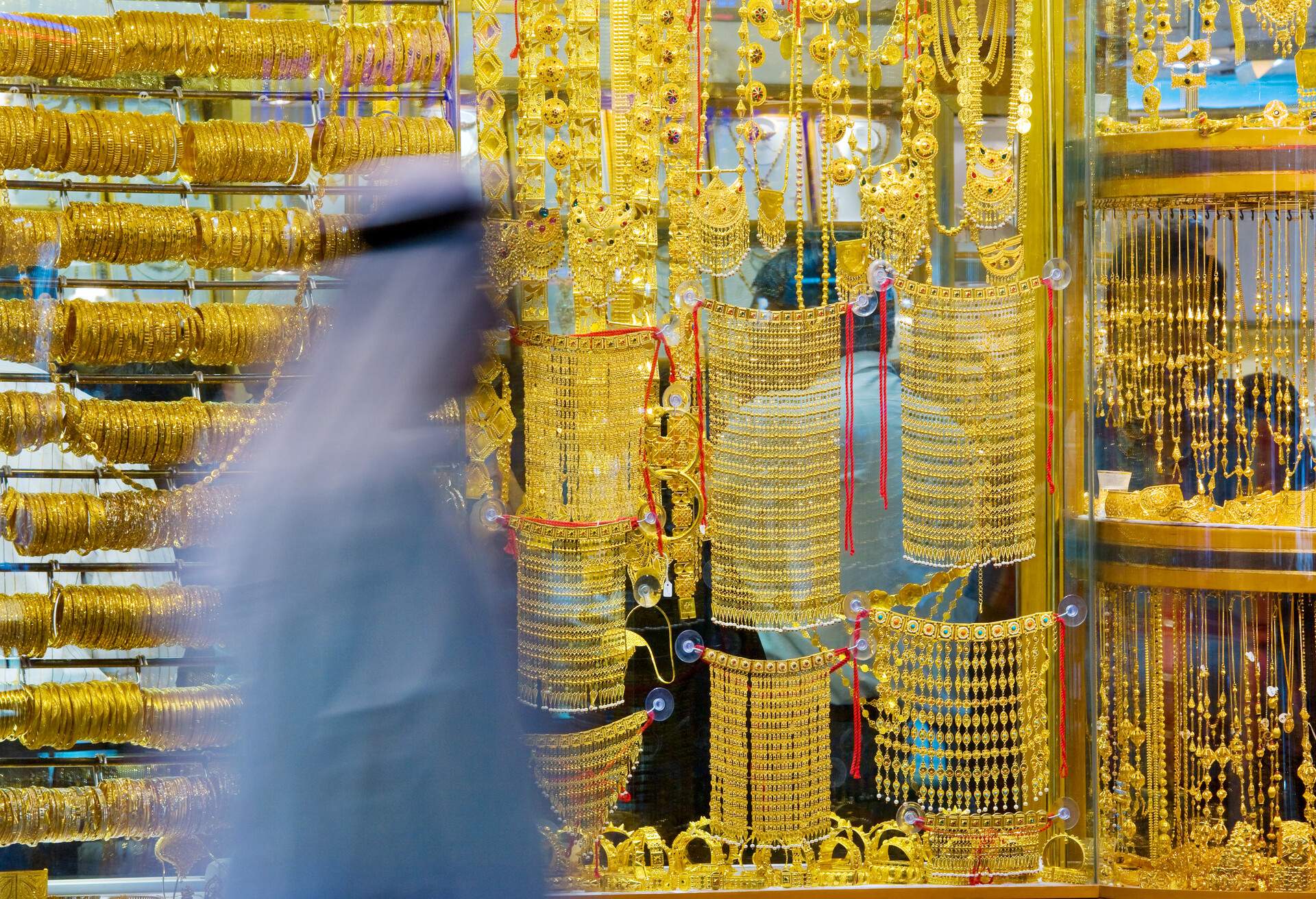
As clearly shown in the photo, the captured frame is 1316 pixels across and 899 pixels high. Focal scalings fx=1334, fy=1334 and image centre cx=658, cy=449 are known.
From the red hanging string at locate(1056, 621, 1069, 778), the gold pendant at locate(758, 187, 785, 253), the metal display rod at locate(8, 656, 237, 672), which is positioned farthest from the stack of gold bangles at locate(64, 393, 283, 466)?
the red hanging string at locate(1056, 621, 1069, 778)

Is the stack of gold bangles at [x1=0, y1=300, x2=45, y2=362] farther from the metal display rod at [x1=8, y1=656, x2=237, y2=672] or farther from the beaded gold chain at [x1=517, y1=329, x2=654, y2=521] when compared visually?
the beaded gold chain at [x1=517, y1=329, x2=654, y2=521]

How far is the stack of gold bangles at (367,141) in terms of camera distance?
6.29ft

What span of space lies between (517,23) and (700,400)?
2.09 ft

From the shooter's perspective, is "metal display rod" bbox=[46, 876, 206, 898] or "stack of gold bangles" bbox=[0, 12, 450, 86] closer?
"stack of gold bangles" bbox=[0, 12, 450, 86]

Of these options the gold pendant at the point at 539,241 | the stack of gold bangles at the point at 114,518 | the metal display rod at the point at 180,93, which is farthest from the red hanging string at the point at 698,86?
the stack of gold bangles at the point at 114,518

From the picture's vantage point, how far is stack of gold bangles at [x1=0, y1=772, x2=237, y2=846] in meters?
1.97

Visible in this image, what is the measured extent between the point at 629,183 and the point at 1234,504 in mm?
1049

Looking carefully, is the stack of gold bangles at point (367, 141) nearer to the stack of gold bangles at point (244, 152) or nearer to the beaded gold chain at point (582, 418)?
the stack of gold bangles at point (244, 152)

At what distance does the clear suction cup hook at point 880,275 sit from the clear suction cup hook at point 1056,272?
24 cm

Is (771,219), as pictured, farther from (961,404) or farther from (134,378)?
(134,378)

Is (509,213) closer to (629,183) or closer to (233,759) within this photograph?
(629,183)

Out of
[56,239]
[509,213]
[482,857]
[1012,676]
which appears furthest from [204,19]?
[1012,676]

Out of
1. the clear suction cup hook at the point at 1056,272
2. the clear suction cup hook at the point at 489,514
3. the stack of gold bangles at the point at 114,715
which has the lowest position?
the stack of gold bangles at the point at 114,715

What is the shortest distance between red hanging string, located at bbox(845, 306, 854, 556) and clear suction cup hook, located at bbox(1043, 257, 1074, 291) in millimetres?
308
